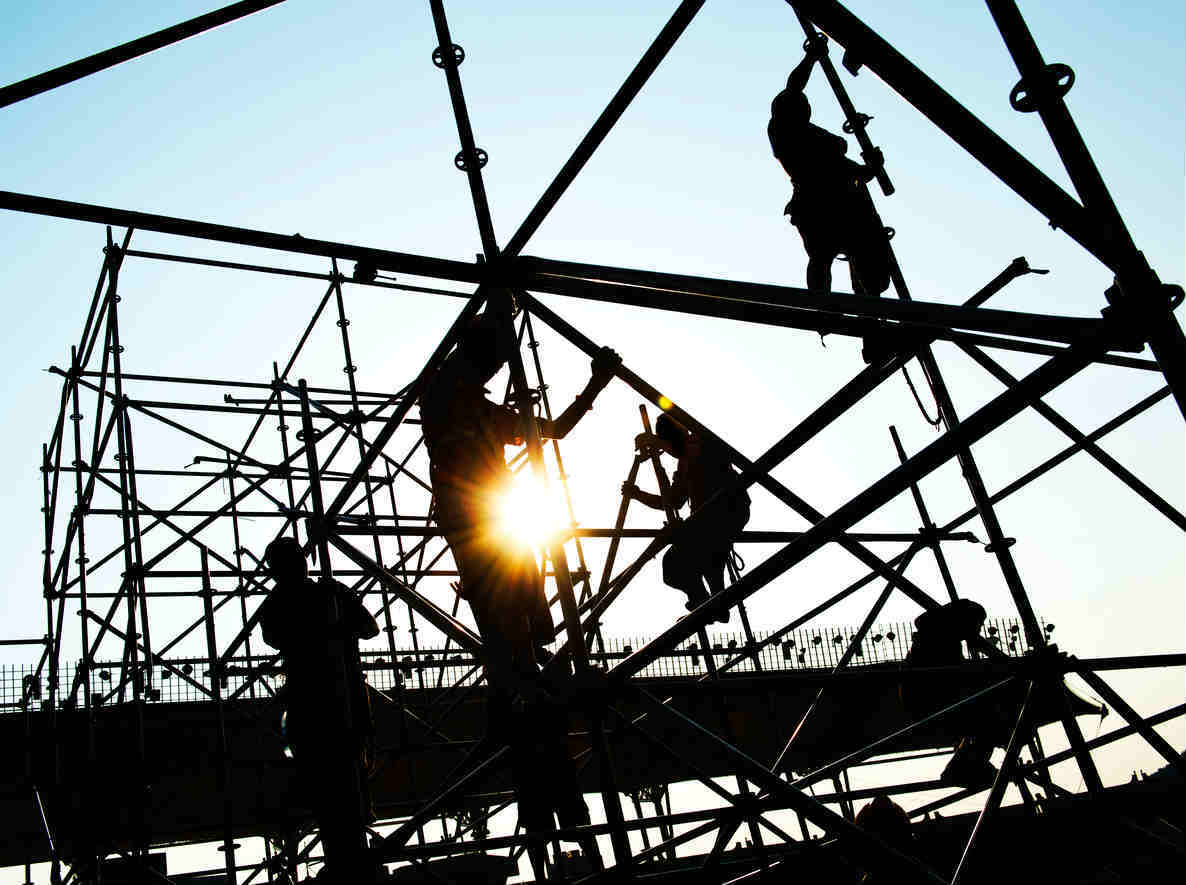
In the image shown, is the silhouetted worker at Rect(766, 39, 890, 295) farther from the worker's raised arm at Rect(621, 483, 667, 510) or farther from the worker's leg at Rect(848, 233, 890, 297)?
the worker's raised arm at Rect(621, 483, 667, 510)

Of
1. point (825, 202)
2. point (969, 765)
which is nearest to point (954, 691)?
point (969, 765)

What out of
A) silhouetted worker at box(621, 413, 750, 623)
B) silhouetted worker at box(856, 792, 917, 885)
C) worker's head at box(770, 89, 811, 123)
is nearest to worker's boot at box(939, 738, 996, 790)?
silhouetted worker at box(856, 792, 917, 885)

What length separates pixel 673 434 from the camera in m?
7.50

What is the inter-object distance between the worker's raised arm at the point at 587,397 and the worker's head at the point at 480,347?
453 millimetres

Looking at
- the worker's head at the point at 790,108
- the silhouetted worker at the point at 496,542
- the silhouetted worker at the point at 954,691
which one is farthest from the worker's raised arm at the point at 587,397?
the silhouetted worker at the point at 954,691

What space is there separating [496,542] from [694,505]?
231 cm

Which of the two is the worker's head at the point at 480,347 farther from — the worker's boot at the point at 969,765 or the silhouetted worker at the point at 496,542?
the worker's boot at the point at 969,765

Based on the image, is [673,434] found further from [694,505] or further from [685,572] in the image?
[685,572]

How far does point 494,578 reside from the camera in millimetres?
5312

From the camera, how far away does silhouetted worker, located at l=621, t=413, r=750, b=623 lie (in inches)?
265

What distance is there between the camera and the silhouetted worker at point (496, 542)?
15.3 ft

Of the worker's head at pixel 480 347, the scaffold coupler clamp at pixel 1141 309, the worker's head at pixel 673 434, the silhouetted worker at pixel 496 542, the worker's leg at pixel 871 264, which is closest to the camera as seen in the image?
the scaffold coupler clamp at pixel 1141 309

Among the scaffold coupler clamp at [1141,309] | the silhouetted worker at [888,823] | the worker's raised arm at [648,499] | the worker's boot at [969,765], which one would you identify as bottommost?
the silhouetted worker at [888,823]

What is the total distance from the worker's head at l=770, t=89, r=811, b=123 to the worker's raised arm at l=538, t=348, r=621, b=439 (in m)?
1.82
